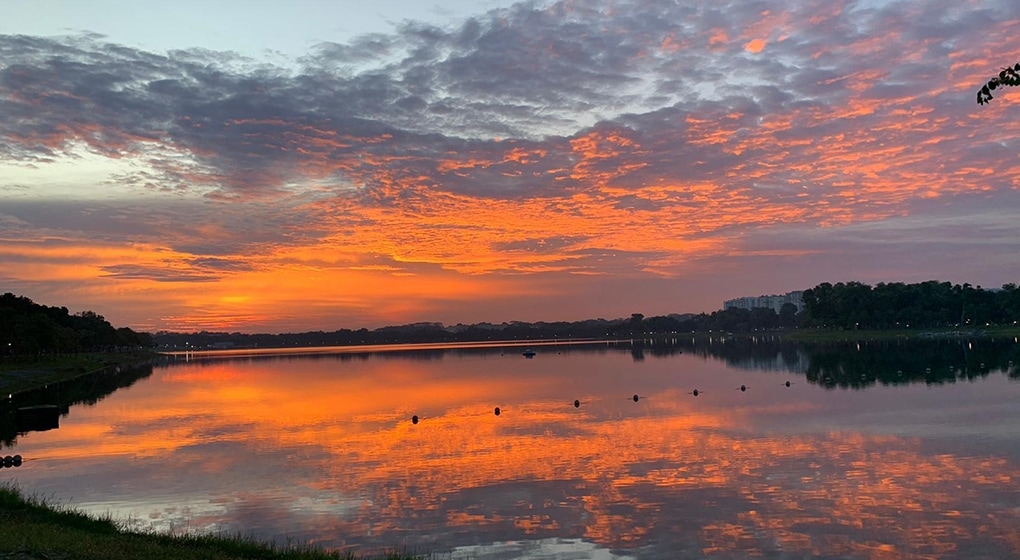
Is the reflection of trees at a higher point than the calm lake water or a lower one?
higher

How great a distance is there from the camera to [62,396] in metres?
74.8

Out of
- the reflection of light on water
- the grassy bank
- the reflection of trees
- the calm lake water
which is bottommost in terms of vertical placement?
the reflection of light on water

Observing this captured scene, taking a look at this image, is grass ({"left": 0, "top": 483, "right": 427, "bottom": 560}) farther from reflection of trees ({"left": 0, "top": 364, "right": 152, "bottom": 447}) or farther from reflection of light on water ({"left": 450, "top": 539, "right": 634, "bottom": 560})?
reflection of trees ({"left": 0, "top": 364, "right": 152, "bottom": 447})

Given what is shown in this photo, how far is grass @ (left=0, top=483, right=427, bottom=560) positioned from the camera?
1448 cm

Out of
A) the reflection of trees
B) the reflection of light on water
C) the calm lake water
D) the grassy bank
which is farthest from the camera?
the grassy bank

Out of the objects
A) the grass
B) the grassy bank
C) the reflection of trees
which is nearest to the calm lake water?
the reflection of trees

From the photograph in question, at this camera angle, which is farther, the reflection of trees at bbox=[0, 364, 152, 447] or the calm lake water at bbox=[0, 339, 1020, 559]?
the reflection of trees at bbox=[0, 364, 152, 447]

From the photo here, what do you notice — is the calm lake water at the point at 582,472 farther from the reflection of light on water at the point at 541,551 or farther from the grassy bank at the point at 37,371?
the grassy bank at the point at 37,371

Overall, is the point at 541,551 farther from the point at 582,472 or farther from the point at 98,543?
the point at 582,472

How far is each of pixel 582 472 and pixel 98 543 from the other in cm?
1793

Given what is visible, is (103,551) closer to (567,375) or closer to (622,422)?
(622,422)

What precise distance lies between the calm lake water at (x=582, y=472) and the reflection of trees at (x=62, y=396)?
165 centimetres

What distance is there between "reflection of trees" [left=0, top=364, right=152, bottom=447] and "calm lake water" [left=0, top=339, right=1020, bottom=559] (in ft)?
5.40

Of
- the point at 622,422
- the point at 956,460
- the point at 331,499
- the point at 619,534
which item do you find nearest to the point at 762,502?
the point at 619,534
